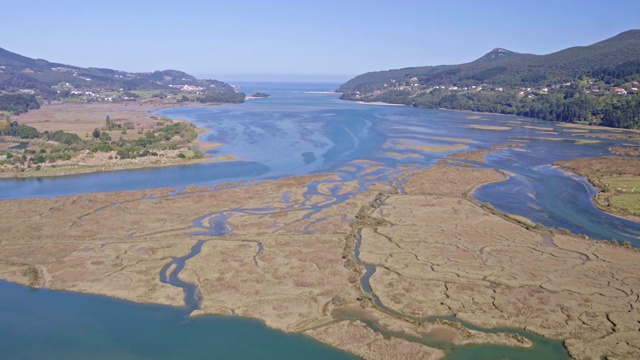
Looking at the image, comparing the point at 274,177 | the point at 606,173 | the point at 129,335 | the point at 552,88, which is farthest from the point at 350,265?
the point at 552,88

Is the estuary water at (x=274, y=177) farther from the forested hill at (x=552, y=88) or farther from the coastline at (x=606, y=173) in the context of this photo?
the forested hill at (x=552, y=88)

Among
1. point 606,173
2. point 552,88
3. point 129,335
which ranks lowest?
point 129,335

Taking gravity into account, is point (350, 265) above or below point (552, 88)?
→ below

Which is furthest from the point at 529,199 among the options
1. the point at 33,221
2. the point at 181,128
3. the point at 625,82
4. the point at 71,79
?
the point at 71,79

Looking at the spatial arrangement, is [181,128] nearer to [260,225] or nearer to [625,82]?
[260,225]

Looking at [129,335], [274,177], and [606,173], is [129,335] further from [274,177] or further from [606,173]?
[606,173]

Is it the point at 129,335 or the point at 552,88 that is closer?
the point at 129,335

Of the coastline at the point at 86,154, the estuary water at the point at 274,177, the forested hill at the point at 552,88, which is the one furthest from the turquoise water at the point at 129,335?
the forested hill at the point at 552,88
